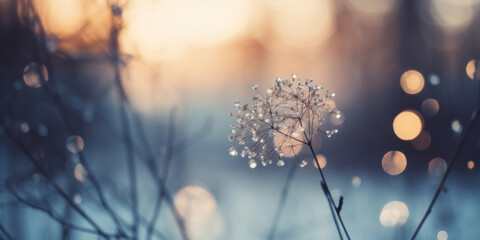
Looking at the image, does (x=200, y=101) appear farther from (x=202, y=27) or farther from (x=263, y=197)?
(x=202, y=27)

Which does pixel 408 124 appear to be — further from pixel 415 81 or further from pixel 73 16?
pixel 73 16

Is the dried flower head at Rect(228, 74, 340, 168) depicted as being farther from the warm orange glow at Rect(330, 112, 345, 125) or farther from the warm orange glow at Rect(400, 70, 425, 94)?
the warm orange glow at Rect(400, 70, 425, 94)

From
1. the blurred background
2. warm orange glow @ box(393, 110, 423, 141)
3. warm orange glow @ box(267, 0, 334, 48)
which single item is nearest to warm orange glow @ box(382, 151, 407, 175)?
the blurred background

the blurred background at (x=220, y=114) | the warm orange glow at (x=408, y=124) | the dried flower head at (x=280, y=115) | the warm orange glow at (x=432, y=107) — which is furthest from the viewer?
the warm orange glow at (x=408, y=124)

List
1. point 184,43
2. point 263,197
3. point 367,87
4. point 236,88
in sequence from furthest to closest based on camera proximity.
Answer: point 367,87 < point 263,197 < point 236,88 < point 184,43

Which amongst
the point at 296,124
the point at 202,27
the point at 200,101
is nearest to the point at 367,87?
the point at 200,101

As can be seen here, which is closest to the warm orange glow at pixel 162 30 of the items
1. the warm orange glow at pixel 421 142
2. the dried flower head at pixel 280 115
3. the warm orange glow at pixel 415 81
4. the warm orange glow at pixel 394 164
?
the dried flower head at pixel 280 115

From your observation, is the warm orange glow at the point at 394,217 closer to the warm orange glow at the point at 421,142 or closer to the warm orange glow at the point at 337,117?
the warm orange glow at the point at 337,117
